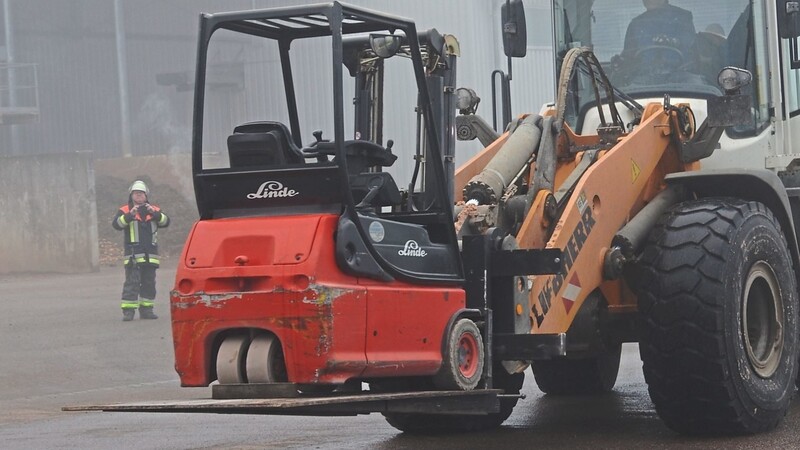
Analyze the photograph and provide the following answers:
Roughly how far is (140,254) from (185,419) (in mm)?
8217

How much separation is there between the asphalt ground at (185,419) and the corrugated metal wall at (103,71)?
1852 centimetres

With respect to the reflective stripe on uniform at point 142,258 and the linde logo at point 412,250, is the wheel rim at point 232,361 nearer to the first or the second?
the linde logo at point 412,250

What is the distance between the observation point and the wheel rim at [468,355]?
274 inches

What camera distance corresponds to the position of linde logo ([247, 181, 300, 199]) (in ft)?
21.8

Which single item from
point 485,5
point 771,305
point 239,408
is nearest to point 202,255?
point 239,408

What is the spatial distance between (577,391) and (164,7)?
88.2ft

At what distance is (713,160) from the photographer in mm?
8883

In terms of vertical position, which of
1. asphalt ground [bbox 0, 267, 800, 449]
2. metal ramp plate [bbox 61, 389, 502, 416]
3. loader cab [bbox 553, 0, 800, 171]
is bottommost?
asphalt ground [bbox 0, 267, 800, 449]

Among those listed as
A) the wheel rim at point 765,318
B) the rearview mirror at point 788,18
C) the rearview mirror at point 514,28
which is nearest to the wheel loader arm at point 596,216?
the wheel rim at point 765,318

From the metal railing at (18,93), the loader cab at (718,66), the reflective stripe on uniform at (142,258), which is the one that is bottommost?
the reflective stripe on uniform at (142,258)

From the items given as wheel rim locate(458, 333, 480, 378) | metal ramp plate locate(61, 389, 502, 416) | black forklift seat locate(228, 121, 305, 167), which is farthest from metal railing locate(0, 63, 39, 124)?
metal ramp plate locate(61, 389, 502, 416)

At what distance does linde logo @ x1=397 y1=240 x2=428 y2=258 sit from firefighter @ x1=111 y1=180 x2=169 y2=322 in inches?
444

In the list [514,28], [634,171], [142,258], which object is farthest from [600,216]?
[142,258]

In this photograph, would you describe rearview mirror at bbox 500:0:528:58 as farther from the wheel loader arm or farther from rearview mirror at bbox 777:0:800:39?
rearview mirror at bbox 777:0:800:39
